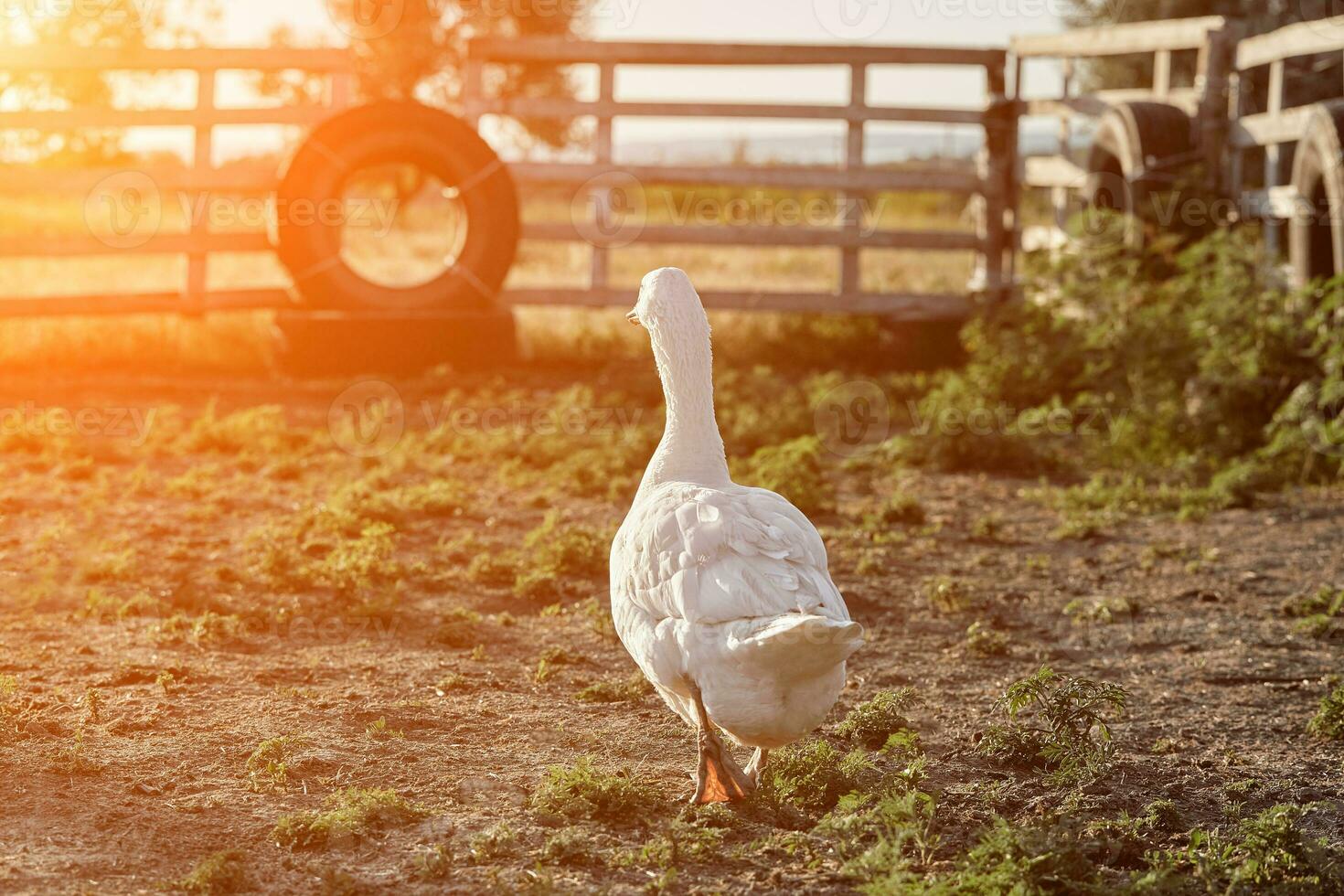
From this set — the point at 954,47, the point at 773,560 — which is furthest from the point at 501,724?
the point at 954,47

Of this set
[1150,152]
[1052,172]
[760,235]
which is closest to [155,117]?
[760,235]

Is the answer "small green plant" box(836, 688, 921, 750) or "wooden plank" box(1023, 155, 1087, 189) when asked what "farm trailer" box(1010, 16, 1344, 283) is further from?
"small green plant" box(836, 688, 921, 750)

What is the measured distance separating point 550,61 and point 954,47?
333 centimetres

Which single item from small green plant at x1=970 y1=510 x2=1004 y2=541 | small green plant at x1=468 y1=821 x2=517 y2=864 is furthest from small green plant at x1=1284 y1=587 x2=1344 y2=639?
small green plant at x1=468 y1=821 x2=517 y2=864

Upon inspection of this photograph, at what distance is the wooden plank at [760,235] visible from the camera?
11625 millimetres

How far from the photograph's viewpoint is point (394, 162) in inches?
447

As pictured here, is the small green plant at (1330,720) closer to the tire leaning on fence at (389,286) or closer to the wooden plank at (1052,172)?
the tire leaning on fence at (389,286)

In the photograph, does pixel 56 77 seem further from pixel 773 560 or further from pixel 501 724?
pixel 773 560

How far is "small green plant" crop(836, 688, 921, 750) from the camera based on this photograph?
14.2 ft

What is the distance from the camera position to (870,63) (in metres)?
11.6

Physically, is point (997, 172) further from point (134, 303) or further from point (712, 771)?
point (712, 771)

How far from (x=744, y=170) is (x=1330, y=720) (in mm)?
8016

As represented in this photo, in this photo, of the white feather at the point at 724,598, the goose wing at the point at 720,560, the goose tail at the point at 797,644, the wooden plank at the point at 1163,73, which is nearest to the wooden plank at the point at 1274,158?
the wooden plank at the point at 1163,73

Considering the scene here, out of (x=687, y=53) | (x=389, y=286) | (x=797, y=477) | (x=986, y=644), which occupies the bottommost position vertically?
(x=986, y=644)
